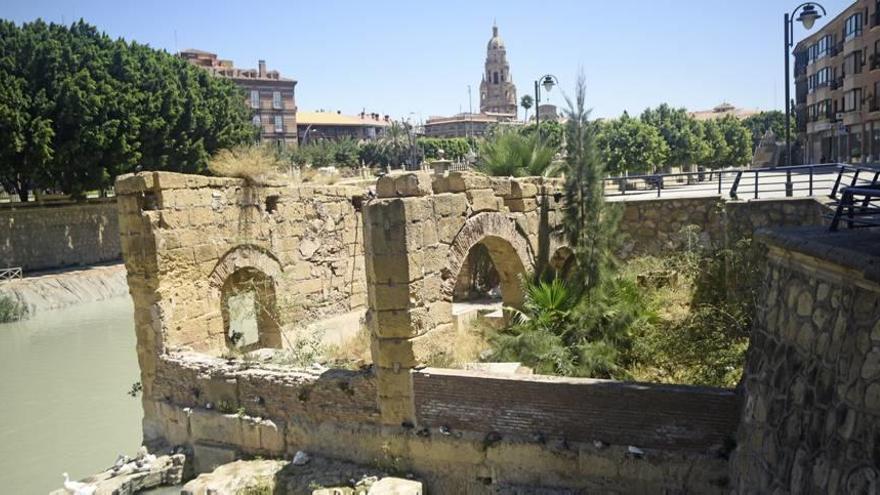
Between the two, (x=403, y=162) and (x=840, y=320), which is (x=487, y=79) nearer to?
(x=403, y=162)

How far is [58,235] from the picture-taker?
27.2 m

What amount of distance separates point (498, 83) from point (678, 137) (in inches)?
2629

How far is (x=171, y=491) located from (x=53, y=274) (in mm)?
20124

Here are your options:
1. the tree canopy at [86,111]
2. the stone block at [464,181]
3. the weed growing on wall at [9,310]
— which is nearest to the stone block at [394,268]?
the stone block at [464,181]

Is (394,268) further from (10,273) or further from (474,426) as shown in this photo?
(10,273)

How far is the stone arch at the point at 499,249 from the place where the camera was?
845cm

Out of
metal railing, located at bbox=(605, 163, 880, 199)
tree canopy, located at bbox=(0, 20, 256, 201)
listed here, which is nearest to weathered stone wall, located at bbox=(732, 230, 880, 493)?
metal railing, located at bbox=(605, 163, 880, 199)

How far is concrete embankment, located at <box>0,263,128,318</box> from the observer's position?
2281 centimetres

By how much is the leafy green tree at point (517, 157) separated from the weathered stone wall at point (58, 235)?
67.0 feet

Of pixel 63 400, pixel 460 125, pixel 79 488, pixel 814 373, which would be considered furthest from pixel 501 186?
pixel 460 125

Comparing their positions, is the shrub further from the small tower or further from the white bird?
the small tower

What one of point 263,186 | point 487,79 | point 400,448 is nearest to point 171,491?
point 400,448

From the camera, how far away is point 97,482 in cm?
848

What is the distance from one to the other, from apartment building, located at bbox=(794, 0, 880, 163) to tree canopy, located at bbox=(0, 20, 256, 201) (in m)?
29.4
